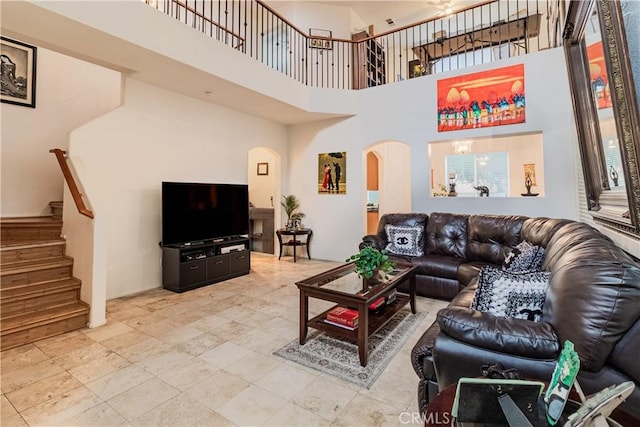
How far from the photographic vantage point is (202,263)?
428cm

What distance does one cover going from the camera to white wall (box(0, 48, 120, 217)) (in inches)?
156

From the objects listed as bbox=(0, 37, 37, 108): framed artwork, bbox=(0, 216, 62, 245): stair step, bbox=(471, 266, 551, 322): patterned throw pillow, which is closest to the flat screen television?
bbox=(0, 216, 62, 245): stair step

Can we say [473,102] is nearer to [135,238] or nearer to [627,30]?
[627,30]

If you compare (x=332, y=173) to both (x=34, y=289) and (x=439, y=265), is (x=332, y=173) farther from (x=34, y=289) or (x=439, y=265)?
(x=34, y=289)

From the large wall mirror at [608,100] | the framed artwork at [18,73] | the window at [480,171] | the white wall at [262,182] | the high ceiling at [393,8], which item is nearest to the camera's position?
the large wall mirror at [608,100]

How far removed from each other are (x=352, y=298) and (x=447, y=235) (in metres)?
2.36

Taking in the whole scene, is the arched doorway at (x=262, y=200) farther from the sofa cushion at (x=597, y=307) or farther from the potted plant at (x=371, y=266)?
the sofa cushion at (x=597, y=307)

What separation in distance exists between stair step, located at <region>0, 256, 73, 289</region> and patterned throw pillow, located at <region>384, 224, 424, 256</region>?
387 centimetres

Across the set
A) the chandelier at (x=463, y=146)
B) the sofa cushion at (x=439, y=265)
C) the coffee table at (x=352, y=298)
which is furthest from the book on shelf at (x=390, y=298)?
the chandelier at (x=463, y=146)

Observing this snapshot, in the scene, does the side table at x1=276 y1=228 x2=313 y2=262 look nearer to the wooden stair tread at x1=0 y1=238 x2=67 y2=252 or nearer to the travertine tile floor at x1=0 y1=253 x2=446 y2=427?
the travertine tile floor at x1=0 y1=253 x2=446 y2=427

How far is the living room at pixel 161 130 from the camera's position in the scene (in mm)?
3146

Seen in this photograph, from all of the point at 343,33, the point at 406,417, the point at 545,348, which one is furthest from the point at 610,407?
the point at 343,33

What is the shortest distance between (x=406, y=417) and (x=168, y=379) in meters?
1.62

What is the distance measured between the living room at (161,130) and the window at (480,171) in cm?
354
